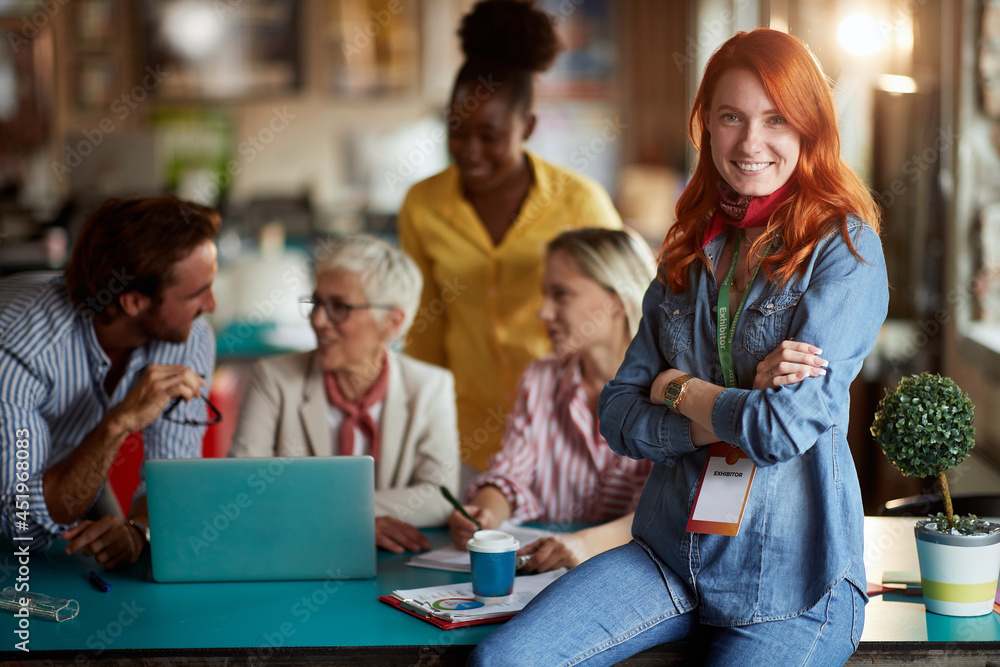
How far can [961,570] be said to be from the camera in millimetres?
1525

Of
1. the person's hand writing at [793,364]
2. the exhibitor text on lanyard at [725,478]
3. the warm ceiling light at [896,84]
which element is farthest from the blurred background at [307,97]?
the person's hand writing at [793,364]

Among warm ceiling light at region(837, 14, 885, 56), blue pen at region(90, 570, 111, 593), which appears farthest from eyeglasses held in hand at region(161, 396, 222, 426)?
warm ceiling light at region(837, 14, 885, 56)

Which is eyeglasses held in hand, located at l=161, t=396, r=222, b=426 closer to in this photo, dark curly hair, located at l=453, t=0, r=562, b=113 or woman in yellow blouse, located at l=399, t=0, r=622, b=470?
woman in yellow blouse, located at l=399, t=0, r=622, b=470

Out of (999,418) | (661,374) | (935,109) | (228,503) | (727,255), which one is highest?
(935,109)

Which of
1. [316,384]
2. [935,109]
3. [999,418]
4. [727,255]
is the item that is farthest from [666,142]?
[727,255]

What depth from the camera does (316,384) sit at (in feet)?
7.75

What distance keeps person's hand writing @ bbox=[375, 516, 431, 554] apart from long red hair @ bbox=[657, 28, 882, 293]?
919 mm

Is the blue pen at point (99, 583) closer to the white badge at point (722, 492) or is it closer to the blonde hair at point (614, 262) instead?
the white badge at point (722, 492)

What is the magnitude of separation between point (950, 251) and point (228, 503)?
9.38ft

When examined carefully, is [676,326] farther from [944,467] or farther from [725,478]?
[944,467]

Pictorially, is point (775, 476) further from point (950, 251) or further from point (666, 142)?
point (666, 142)

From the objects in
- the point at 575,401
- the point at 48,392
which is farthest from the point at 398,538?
the point at 48,392

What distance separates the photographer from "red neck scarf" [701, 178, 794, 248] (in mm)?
1468

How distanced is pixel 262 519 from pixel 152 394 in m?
0.42
